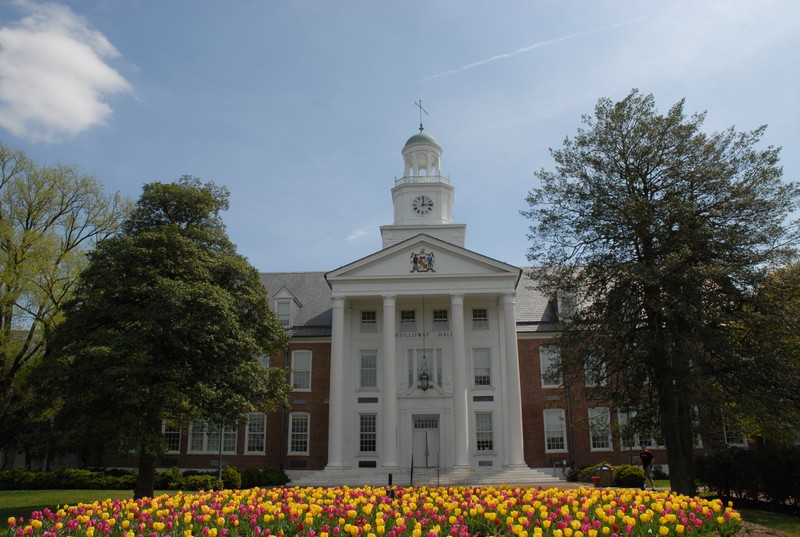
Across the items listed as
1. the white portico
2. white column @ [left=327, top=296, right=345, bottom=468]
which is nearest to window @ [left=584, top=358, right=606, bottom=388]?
the white portico

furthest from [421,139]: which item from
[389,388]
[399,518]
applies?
[399,518]

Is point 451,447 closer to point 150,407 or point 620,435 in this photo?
point 620,435

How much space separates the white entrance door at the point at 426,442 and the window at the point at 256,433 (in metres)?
9.32

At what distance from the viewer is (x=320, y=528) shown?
326 inches

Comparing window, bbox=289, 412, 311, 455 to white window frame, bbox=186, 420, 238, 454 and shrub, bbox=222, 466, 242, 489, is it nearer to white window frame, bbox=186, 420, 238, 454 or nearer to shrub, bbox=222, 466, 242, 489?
white window frame, bbox=186, 420, 238, 454

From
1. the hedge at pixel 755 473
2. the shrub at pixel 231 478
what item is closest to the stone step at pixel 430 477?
the shrub at pixel 231 478

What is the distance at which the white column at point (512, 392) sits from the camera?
104ft

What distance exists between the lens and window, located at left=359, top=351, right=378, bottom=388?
36.3m

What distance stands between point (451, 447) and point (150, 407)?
17.8 m

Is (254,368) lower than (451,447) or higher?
higher

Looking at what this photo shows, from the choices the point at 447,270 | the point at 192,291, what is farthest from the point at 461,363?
the point at 192,291

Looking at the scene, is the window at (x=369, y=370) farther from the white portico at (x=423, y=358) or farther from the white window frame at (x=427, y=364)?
the white window frame at (x=427, y=364)

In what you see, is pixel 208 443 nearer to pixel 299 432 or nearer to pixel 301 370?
pixel 299 432

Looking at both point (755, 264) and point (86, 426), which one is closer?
point (755, 264)
